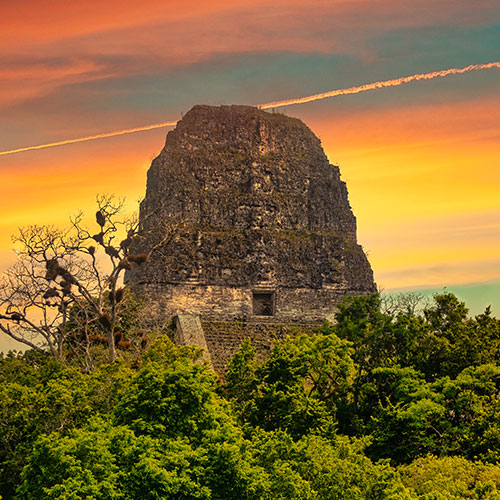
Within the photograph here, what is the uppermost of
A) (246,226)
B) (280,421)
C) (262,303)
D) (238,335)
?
(246,226)

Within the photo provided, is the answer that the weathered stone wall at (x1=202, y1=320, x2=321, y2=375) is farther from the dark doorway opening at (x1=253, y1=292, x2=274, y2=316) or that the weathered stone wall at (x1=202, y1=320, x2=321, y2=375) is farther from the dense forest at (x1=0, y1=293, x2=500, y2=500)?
the dense forest at (x1=0, y1=293, x2=500, y2=500)

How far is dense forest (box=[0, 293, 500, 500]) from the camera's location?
26000 mm

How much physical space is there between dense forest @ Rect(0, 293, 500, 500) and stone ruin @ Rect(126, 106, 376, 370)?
34.0ft

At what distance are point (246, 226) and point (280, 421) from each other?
21.6 meters

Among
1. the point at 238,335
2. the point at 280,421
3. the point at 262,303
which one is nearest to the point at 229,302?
the point at 262,303

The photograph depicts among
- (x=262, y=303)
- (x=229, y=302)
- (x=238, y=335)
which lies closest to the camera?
(x=238, y=335)

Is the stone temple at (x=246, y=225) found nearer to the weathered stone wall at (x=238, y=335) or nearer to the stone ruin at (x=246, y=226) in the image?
the stone ruin at (x=246, y=226)

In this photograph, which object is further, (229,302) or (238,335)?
(229,302)

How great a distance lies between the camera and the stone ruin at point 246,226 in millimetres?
50500

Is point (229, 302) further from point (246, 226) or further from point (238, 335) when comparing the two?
point (246, 226)

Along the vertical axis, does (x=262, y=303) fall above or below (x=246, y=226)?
below

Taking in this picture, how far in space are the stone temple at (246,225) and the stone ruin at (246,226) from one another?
59 mm

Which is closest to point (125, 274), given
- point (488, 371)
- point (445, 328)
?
point (445, 328)

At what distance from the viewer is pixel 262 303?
5225 centimetres
